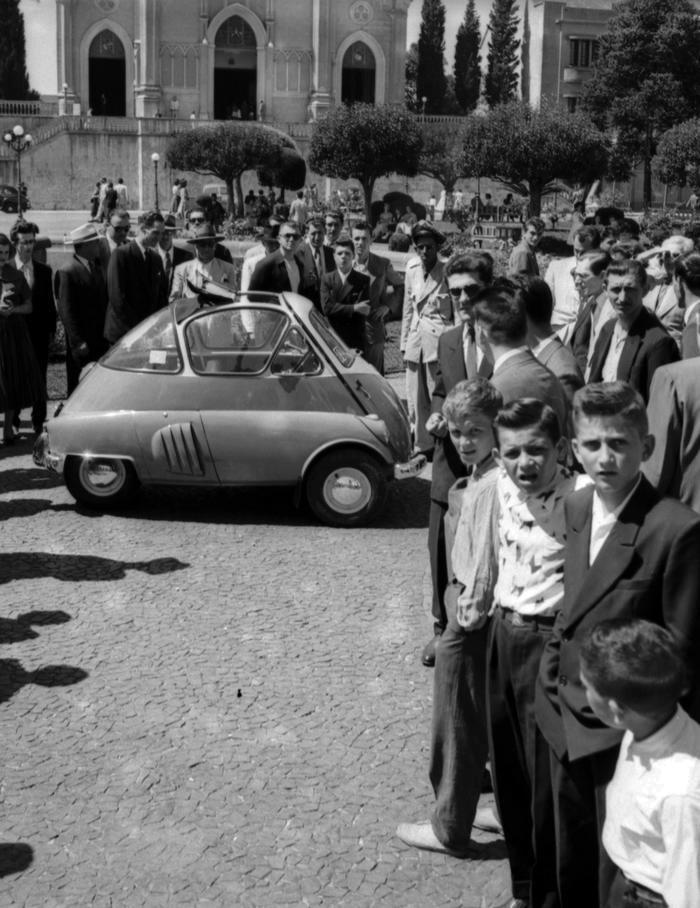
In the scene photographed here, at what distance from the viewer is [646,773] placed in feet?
9.96

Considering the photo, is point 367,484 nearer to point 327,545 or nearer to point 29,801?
point 327,545

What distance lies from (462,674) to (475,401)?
0.93 m

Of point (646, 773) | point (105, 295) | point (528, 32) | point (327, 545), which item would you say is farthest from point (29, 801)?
point (528, 32)

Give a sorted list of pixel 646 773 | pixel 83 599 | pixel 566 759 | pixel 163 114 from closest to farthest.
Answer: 1. pixel 646 773
2. pixel 566 759
3. pixel 83 599
4. pixel 163 114

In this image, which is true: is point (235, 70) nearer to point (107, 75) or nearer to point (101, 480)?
point (107, 75)

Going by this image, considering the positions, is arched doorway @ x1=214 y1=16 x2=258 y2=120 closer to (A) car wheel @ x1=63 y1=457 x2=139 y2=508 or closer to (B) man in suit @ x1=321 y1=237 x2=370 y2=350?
(B) man in suit @ x1=321 y1=237 x2=370 y2=350

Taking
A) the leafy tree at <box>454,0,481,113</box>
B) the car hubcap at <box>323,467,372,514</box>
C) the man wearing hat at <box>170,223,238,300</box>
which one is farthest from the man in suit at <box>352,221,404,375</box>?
the leafy tree at <box>454,0,481,113</box>

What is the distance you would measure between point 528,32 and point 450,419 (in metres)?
80.9

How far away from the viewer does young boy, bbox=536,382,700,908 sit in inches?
133

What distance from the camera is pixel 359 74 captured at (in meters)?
68.7

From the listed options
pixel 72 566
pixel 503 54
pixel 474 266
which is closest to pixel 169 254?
pixel 72 566

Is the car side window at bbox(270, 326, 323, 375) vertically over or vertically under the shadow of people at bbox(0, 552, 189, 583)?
over

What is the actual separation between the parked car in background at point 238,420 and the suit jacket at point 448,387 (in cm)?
230

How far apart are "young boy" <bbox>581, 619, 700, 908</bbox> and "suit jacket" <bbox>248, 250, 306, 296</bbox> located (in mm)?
8395
